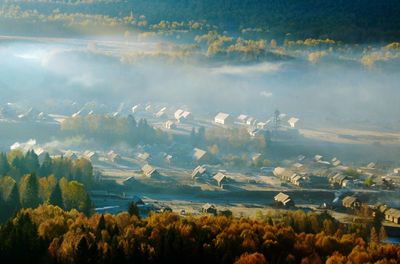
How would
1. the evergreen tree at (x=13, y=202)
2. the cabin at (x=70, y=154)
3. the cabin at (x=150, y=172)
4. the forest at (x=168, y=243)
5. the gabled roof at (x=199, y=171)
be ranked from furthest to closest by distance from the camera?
the cabin at (x=70, y=154)
the gabled roof at (x=199, y=171)
the cabin at (x=150, y=172)
the evergreen tree at (x=13, y=202)
the forest at (x=168, y=243)

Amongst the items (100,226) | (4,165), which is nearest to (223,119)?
(4,165)

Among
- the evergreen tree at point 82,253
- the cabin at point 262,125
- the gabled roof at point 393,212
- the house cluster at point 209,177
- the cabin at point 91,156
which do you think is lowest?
the cabin at point 91,156

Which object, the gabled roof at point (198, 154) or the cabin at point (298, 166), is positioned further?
the gabled roof at point (198, 154)

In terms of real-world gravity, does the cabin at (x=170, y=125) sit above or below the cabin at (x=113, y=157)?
above

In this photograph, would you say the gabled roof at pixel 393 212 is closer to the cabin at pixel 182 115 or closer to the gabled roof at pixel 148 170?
the gabled roof at pixel 148 170

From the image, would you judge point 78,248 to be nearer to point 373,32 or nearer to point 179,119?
point 179,119

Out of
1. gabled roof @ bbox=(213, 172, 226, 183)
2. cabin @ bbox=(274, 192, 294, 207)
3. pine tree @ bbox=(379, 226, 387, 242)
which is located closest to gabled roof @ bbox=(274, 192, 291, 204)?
cabin @ bbox=(274, 192, 294, 207)

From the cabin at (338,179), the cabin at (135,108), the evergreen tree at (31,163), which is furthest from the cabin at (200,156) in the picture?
the cabin at (135,108)
